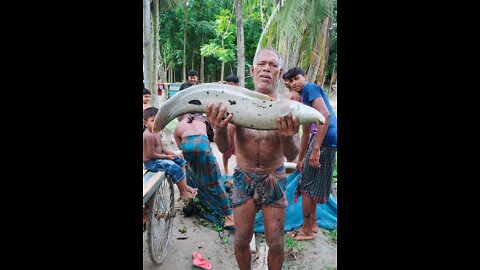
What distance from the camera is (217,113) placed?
1624 mm

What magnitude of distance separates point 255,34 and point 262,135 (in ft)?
3.80

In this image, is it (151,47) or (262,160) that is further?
(151,47)

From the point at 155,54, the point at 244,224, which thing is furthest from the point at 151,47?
the point at 244,224

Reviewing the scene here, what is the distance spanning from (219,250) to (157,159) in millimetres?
832

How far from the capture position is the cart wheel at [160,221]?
2.20 metres

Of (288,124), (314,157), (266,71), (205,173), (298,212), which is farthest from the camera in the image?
(298,212)

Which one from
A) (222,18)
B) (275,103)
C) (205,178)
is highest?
(222,18)

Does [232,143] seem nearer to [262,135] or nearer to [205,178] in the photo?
[262,135]

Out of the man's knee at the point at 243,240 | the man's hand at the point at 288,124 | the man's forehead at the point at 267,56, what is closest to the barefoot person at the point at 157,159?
the man's knee at the point at 243,240

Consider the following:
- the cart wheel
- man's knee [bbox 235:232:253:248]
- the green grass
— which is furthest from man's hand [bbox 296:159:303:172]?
the cart wheel

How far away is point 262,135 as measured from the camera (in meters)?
1.87

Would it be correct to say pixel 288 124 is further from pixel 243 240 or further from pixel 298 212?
pixel 298 212

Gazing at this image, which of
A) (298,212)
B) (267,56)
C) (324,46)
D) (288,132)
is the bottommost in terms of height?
(298,212)
